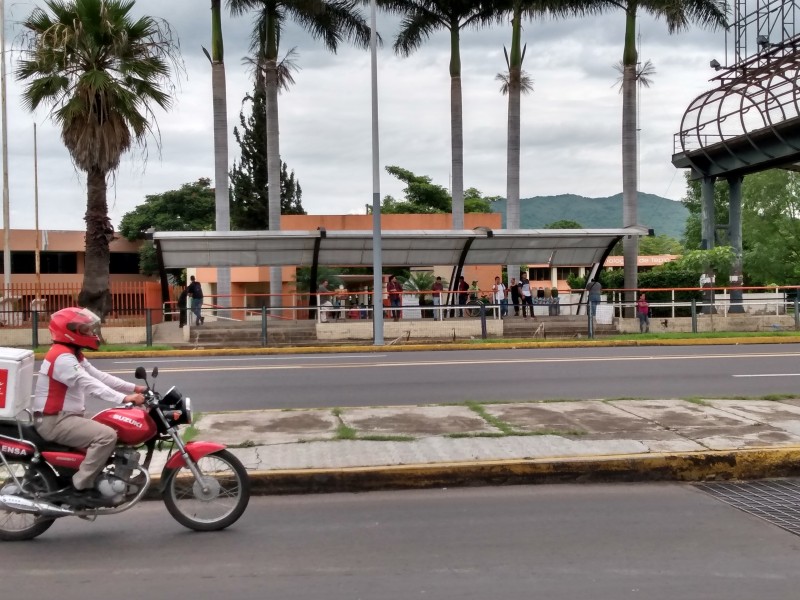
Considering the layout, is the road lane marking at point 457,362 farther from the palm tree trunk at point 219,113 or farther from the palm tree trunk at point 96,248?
the palm tree trunk at point 219,113

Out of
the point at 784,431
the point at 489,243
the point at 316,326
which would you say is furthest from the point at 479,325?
the point at 784,431

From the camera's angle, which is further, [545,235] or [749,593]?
[545,235]

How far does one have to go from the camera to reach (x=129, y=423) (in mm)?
5637

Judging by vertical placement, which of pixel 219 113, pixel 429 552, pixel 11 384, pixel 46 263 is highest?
pixel 219 113

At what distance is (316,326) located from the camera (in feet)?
76.1

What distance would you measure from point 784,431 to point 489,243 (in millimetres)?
16106

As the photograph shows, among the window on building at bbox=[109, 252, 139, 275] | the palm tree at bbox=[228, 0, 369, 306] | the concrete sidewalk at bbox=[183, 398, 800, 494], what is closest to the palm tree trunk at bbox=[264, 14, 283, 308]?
the palm tree at bbox=[228, 0, 369, 306]

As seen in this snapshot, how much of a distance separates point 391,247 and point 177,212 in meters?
39.0

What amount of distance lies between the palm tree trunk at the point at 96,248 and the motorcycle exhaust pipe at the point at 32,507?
1719cm

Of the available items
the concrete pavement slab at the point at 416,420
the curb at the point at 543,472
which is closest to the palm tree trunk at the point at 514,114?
the concrete pavement slab at the point at 416,420

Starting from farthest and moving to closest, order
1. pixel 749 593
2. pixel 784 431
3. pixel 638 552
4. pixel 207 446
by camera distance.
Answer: pixel 784 431 → pixel 207 446 → pixel 638 552 → pixel 749 593

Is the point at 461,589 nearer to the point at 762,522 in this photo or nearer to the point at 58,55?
the point at 762,522

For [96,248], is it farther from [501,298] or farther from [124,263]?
[124,263]

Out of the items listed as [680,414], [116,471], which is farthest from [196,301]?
[116,471]
